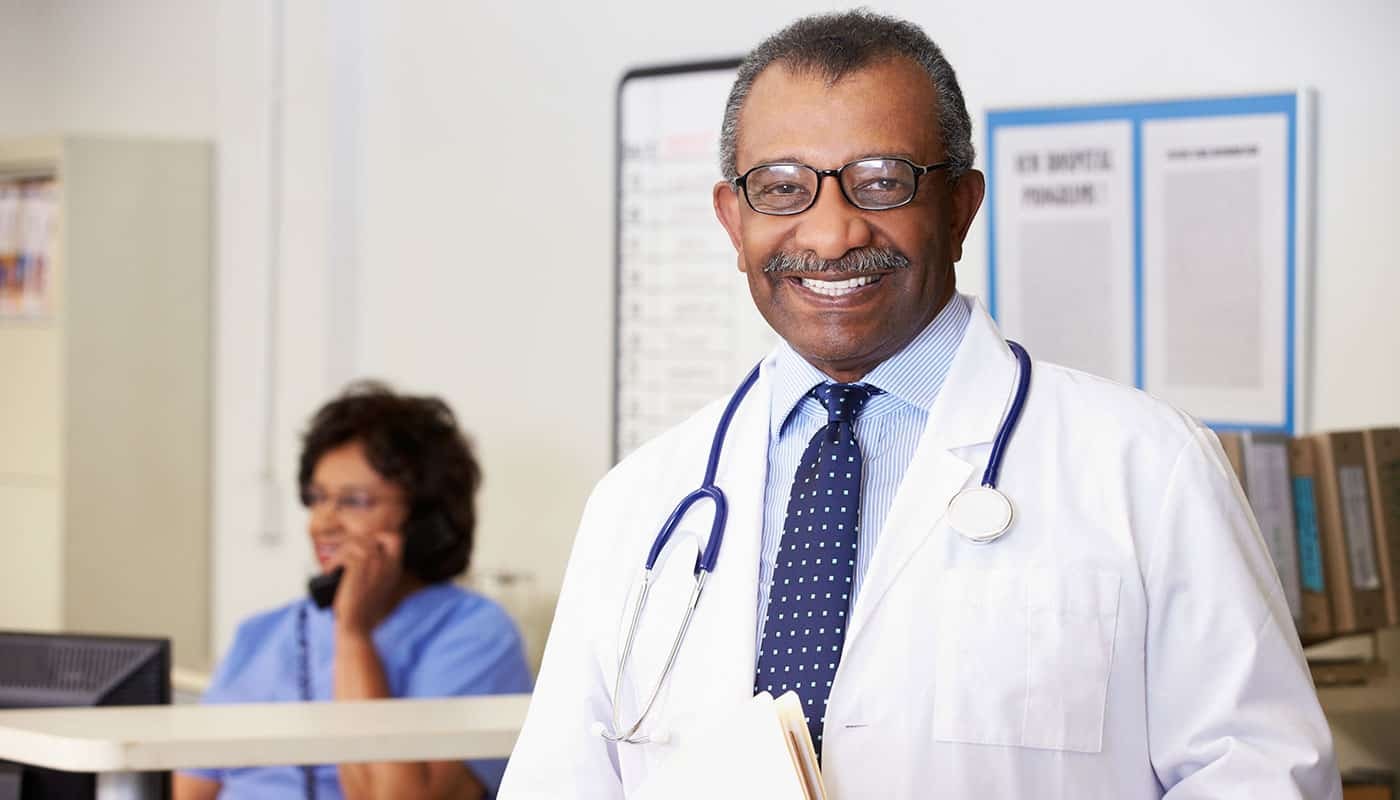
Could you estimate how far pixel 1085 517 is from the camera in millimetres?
1268

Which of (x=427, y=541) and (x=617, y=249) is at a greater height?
(x=617, y=249)

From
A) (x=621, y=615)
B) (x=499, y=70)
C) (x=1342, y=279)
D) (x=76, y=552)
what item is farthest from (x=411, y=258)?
(x=621, y=615)

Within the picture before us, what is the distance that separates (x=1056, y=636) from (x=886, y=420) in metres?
0.25

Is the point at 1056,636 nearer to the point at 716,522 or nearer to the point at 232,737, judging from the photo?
the point at 716,522

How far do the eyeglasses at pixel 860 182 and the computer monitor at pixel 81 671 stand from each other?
1.07 meters

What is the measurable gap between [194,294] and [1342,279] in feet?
8.74

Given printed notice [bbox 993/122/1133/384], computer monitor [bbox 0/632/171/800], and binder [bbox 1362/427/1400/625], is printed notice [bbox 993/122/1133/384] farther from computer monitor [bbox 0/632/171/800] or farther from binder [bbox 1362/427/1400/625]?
computer monitor [bbox 0/632/171/800]

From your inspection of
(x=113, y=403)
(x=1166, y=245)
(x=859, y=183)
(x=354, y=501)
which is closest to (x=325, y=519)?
(x=354, y=501)

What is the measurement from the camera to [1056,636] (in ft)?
4.05

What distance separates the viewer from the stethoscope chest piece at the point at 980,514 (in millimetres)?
1268

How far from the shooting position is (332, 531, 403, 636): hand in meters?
2.66

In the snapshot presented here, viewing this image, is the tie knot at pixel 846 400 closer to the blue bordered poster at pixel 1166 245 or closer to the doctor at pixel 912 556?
the doctor at pixel 912 556

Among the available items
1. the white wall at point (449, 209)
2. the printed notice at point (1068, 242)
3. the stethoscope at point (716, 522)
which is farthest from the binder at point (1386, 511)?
the stethoscope at point (716, 522)

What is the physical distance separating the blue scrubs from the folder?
1377mm
